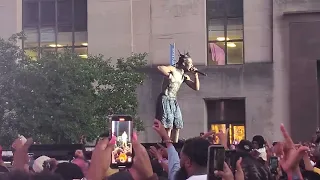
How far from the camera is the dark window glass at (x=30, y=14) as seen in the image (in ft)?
109

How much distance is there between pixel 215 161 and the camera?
4184 mm

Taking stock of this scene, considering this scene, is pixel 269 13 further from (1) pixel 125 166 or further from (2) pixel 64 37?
(1) pixel 125 166

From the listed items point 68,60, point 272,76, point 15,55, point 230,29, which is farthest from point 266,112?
point 15,55

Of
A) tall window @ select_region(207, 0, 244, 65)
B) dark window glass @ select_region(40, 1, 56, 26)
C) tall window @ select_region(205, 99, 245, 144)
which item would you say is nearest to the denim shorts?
tall window @ select_region(205, 99, 245, 144)

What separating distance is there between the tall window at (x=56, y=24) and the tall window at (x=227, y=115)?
275 inches

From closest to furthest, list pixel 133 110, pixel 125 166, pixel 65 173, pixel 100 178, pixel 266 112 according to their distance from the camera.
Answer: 1. pixel 100 178
2. pixel 125 166
3. pixel 65 173
4. pixel 133 110
5. pixel 266 112

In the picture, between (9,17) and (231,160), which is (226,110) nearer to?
(9,17)

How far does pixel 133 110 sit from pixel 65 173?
21.4 meters

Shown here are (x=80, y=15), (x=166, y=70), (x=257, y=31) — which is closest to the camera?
(x=166, y=70)

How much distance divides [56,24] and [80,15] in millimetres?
1384

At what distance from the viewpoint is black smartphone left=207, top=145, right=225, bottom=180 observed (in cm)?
416

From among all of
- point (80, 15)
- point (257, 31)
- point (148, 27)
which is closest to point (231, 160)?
point (257, 31)

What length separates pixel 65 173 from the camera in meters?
6.29

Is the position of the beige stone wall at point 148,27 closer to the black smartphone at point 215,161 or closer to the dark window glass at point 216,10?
the dark window glass at point 216,10
